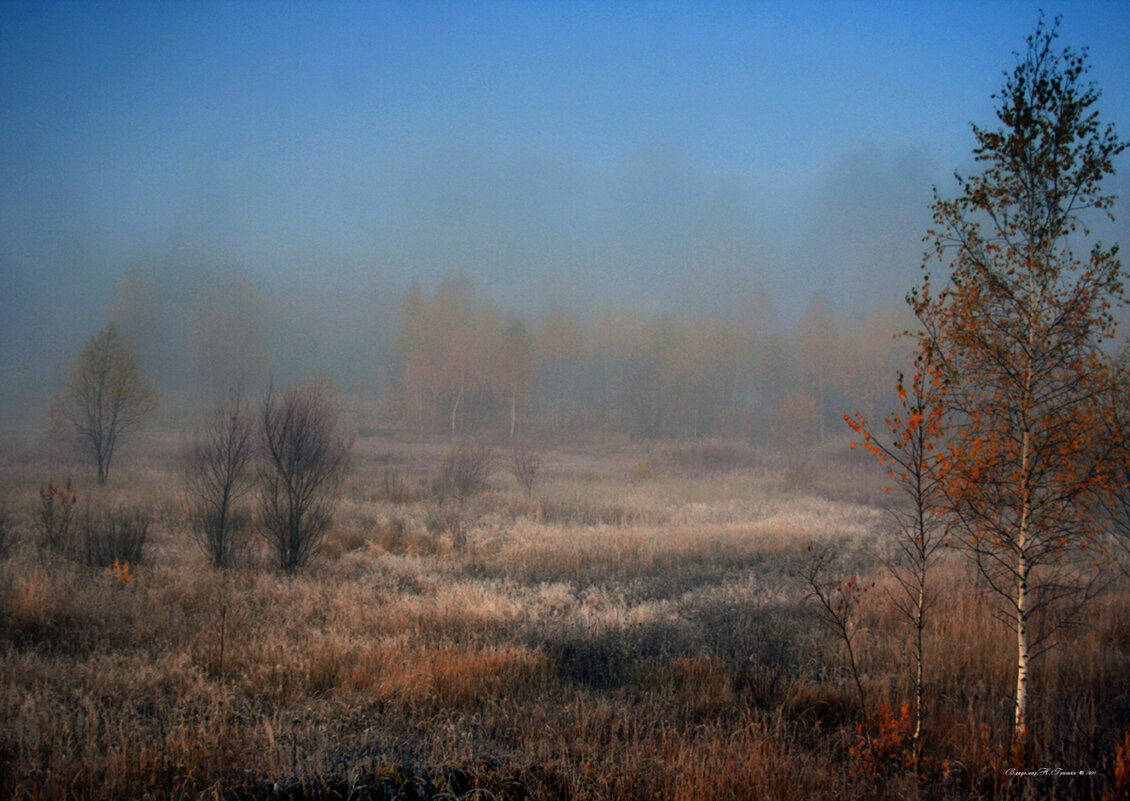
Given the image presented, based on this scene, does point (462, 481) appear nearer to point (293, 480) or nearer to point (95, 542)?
point (293, 480)

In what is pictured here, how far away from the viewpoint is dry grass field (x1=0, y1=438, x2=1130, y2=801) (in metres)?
3.29

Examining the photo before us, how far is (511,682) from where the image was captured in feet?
16.4

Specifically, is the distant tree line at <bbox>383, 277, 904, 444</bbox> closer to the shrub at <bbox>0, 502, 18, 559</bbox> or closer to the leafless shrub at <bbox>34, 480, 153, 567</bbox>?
the shrub at <bbox>0, 502, 18, 559</bbox>

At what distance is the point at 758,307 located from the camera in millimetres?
67562

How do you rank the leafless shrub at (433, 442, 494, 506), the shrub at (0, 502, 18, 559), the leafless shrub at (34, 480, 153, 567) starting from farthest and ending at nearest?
the leafless shrub at (433, 442, 494, 506) < the leafless shrub at (34, 480, 153, 567) < the shrub at (0, 502, 18, 559)

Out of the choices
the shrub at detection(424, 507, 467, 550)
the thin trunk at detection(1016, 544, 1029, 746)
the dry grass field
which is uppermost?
the thin trunk at detection(1016, 544, 1029, 746)

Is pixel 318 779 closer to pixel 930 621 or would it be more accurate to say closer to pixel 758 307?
pixel 930 621

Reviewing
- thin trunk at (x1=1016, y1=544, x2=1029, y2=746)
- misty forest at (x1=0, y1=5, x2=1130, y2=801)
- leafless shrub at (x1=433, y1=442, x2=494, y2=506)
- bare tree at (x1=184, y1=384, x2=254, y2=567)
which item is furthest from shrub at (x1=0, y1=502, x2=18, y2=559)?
thin trunk at (x1=1016, y1=544, x2=1029, y2=746)

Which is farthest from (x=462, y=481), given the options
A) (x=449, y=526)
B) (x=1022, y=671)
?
(x=1022, y=671)

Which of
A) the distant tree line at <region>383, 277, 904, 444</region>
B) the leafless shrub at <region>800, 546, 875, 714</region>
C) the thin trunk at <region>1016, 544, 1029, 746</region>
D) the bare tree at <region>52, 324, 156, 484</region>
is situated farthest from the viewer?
the distant tree line at <region>383, 277, 904, 444</region>

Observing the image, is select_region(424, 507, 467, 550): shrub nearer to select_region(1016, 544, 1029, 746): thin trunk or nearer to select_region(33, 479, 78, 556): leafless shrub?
select_region(33, 479, 78, 556): leafless shrub

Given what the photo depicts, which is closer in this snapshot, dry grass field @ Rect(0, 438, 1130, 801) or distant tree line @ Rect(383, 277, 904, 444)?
dry grass field @ Rect(0, 438, 1130, 801)

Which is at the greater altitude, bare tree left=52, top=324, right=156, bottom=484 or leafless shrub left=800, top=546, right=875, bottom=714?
bare tree left=52, top=324, right=156, bottom=484

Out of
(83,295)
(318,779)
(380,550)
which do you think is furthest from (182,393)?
(318,779)
